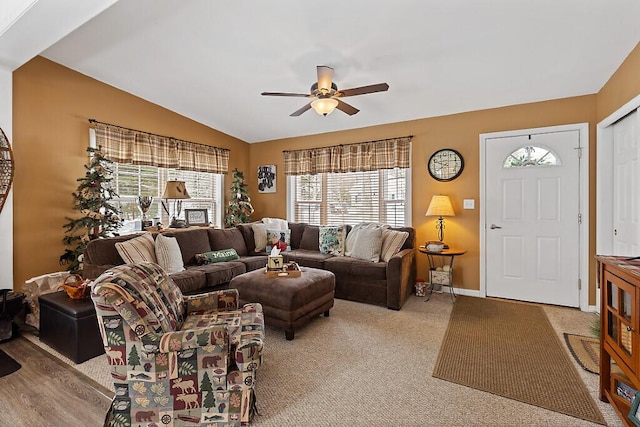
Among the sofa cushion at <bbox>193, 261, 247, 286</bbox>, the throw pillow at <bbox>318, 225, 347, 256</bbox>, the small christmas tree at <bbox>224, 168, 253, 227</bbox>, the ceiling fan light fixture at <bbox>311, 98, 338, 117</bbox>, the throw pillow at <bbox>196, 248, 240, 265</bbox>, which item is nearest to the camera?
the ceiling fan light fixture at <bbox>311, 98, 338, 117</bbox>

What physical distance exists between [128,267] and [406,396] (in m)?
1.94

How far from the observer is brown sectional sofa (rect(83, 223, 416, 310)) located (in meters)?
3.45

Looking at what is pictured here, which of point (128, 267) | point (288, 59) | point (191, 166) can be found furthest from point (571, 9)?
point (191, 166)

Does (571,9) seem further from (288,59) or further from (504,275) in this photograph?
(504,275)

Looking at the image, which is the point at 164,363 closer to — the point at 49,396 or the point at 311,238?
the point at 49,396

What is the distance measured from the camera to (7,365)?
8.17 ft

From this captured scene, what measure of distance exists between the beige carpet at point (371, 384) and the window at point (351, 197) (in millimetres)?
2055

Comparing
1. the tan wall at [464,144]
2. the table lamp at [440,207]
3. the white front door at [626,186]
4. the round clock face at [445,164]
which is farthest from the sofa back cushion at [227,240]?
the white front door at [626,186]

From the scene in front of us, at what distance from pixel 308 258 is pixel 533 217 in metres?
2.95

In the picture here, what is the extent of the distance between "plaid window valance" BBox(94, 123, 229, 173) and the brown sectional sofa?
4.26ft

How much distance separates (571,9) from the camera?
2.44 metres

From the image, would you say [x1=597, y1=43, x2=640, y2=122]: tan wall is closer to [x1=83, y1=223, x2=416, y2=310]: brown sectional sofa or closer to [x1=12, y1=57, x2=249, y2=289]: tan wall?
[x1=83, y1=223, x2=416, y2=310]: brown sectional sofa

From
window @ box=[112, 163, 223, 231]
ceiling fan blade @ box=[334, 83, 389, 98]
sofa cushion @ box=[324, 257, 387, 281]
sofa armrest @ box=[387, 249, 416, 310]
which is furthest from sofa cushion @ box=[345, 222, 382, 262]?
window @ box=[112, 163, 223, 231]

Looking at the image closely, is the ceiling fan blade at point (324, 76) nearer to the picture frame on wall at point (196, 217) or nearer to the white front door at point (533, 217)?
the white front door at point (533, 217)
